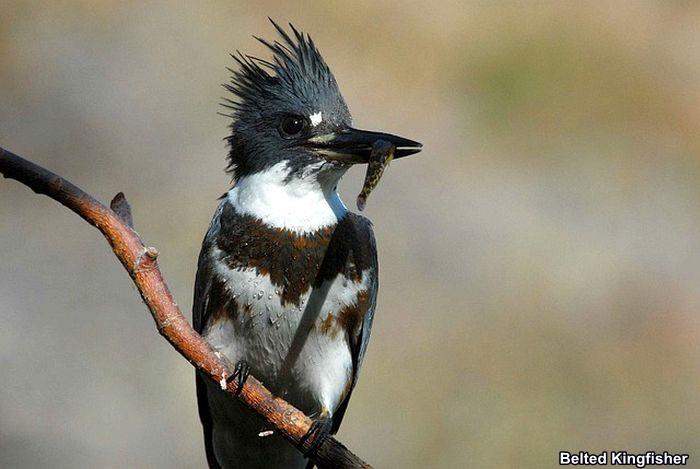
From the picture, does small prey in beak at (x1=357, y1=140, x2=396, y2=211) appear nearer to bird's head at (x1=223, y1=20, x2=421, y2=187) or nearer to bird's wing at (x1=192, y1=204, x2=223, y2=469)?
bird's head at (x1=223, y1=20, x2=421, y2=187)

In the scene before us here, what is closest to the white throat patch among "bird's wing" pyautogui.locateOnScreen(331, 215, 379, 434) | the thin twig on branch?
"bird's wing" pyautogui.locateOnScreen(331, 215, 379, 434)

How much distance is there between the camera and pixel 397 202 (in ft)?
19.9

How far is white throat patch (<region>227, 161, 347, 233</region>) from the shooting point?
2936 millimetres

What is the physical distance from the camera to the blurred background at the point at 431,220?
5273mm

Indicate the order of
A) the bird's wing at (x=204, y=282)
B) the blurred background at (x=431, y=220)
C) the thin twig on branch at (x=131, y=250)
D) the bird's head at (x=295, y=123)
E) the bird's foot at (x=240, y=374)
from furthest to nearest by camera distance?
the blurred background at (x=431, y=220) < the bird's wing at (x=204, y=282) < the bird's head at (x=295, y=123) < the bird's foot at (x=240, y=374) < the thin twig on branch at (x=131, y=250)

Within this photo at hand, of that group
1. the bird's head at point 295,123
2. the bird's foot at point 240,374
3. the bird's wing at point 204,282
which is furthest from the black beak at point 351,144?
the bird's foot at point 240,374

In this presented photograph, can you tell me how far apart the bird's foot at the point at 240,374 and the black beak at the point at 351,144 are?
0.59 meters

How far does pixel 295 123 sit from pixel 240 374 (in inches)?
29.1

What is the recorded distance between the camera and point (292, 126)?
2988mm

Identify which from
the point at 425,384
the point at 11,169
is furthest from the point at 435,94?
the point at 11,169

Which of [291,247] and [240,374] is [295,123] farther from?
[240,374]

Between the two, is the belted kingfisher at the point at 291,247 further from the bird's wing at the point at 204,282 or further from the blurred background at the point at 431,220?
the blurred background at the point at 431,220

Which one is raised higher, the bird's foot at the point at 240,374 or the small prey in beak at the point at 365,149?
the small prey in beak at the point at 365,149

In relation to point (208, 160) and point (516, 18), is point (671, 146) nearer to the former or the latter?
point (516, 18)
